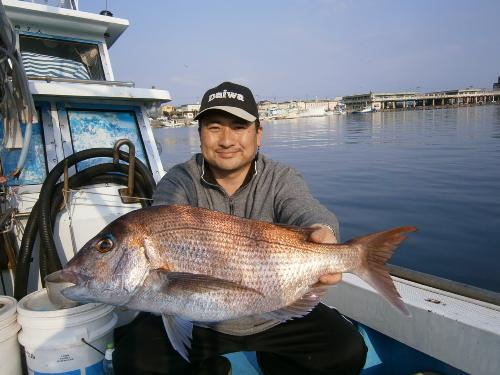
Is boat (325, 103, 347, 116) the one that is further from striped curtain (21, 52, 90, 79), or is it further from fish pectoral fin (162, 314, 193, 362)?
fish pectoral fin (162, 314, 193, 362)

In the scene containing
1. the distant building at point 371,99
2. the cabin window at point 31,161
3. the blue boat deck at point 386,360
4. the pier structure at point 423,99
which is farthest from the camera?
the distant building at point 371,99

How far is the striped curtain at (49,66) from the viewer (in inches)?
210

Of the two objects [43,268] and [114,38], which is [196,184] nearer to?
[43,268]

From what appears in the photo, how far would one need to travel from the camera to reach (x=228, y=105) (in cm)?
283

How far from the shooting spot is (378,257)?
236 cm

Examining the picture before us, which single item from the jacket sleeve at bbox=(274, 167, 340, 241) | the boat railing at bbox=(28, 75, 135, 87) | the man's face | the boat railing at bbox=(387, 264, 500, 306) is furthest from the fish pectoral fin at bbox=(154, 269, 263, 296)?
the boat railing at bbox=(28, 75, 135, 87)

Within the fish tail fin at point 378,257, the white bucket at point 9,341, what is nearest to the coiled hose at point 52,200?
the white bucket at point 9,341

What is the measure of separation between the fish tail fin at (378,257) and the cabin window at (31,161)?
403 cm

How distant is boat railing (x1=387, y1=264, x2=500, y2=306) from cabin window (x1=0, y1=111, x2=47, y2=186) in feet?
14.0

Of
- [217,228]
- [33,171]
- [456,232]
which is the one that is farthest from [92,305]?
[456,232]

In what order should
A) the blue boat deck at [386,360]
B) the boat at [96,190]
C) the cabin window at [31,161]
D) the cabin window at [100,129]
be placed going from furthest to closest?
the cabin window at [100,129], the cabin window at [31,161], the blue boat deck at [386,360], the boat at [96,190]

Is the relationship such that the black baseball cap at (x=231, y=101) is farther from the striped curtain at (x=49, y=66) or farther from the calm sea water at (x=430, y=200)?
the calm sea water at (x=430, y=200)

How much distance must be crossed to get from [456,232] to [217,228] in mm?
8356

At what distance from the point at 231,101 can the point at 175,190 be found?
0.82 m
